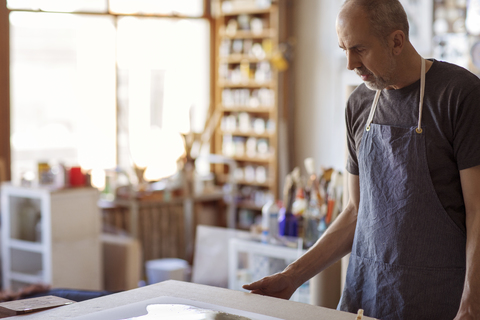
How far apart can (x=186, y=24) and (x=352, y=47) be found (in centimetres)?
533

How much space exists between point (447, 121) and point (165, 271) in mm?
3278

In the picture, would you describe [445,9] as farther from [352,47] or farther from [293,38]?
[352,47]

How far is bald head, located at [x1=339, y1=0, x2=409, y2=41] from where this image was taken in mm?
1484

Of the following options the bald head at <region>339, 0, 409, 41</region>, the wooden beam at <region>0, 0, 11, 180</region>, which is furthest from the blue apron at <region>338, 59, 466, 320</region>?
the wooden beam at <region>0, 0, 11, 180</region>

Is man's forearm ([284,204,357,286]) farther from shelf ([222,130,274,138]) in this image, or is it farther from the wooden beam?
shelf ([222,130,274,138])

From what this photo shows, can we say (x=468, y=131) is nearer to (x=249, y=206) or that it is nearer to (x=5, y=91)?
(x=5, y=91)

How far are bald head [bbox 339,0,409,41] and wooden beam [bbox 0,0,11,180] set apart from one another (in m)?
4.54

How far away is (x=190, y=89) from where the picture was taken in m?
6.77

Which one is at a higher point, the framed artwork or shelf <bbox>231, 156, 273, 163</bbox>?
the framed artwork

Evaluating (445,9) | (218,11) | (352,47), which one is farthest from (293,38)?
(352,47)

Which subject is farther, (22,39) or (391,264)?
(22,39)

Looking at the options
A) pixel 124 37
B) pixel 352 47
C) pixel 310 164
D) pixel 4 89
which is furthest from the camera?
pixel 124 37

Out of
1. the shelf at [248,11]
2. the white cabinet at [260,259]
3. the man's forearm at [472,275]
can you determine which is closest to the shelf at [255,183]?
the shelf at [248,11]

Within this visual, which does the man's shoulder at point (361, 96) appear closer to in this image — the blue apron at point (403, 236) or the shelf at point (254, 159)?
the blue apron at point (403, 236)
